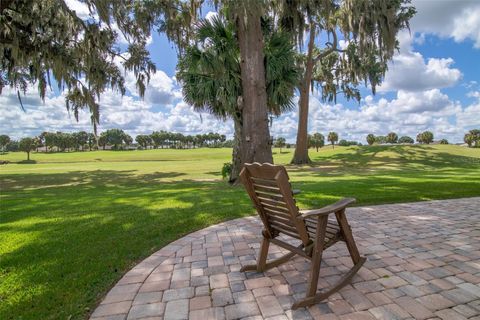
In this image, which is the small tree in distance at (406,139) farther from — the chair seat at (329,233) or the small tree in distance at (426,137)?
the chair seat at (329,233)

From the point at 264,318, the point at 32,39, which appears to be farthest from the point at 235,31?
the point at 264,318

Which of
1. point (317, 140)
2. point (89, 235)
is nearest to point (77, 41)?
point (89, 235)

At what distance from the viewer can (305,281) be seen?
262 centimetres

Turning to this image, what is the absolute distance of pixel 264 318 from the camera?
2.09 m

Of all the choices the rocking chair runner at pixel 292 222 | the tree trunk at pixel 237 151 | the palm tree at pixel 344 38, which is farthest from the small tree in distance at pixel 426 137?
the rocking chair runner at pixel 292 222

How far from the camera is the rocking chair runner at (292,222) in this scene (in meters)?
2.21

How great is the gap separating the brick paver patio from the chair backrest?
1.60 feet

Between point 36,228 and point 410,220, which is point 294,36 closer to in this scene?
point 410,220

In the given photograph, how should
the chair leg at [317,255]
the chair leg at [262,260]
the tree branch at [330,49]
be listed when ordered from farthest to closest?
the tree branch at [330,49] < the chair leg at [262,260] < the chair leg at [317,255]

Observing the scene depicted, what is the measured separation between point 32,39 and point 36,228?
22.8 ft

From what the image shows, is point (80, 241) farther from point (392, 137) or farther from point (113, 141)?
point (113, 141)

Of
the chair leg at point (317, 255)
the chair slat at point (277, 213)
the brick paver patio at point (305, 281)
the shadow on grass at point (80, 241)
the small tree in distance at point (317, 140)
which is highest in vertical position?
the small tree in distance at point (317, 140)

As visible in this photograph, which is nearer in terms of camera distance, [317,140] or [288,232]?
[288,232]

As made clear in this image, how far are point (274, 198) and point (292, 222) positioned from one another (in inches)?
8.9
